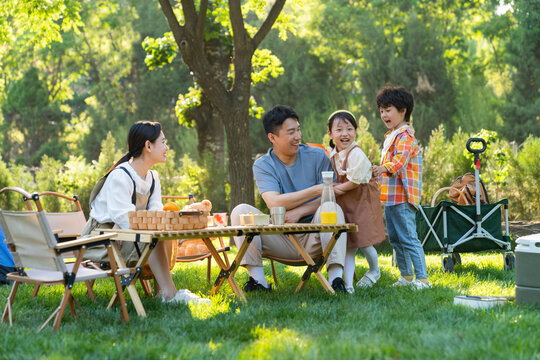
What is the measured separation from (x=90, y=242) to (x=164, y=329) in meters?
0.64

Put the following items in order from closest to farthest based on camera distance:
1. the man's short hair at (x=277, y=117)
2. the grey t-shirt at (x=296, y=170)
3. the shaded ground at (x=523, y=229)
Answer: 1. the man's short hair at (x=277, y=117)
2. the grey t-shirt at (x=296, y=170)
3. the shaded ground at (x=523, y=229)

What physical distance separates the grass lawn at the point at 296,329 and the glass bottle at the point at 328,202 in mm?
552

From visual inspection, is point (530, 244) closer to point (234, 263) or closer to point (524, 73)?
point (234, 263)

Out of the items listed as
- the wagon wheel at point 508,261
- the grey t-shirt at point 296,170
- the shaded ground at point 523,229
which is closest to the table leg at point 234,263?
the grey t-shirt at point 296,170

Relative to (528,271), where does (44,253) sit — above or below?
above

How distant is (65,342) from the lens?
9.89ft

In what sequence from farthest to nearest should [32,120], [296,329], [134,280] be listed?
[32,120] < [134,280] < [296,329]

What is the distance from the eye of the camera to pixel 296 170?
4.76m

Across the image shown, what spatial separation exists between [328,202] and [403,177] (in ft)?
2.61

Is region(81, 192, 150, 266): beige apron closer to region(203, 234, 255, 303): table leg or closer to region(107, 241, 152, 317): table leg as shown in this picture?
region(107, 241, 152, 317): table leg

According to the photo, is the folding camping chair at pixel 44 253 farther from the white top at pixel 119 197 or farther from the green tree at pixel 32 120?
the green tree at pixel 32 120

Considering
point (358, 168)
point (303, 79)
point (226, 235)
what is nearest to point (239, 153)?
point (358, 168)

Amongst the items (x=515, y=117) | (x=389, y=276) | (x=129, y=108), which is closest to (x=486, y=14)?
(x=515, y=117)

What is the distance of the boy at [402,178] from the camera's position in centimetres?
465
